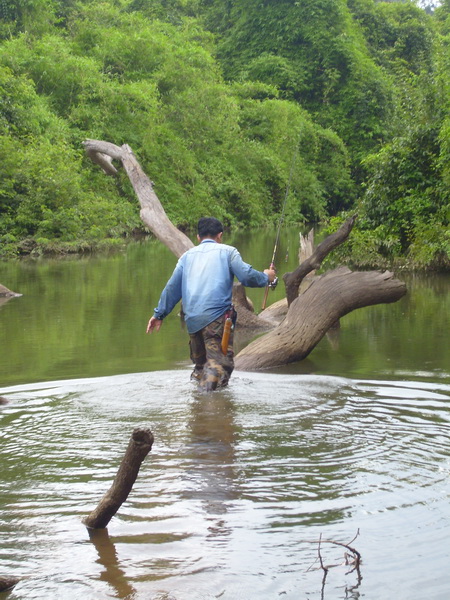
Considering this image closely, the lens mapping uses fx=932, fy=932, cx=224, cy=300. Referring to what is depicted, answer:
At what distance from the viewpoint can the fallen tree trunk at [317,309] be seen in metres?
10.2

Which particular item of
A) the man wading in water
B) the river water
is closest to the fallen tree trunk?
the river water

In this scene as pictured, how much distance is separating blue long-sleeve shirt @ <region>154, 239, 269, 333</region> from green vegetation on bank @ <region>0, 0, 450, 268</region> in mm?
3419

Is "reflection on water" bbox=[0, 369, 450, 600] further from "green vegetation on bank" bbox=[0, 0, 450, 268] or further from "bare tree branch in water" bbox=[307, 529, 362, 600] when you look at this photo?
"green vegetation on bank" bbox=[0, 0, 450, 268]

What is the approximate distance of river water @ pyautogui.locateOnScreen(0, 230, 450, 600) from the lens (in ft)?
13.2

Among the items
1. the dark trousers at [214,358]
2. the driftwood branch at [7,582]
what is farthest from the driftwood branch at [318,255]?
the driftwood branch at [7,582]

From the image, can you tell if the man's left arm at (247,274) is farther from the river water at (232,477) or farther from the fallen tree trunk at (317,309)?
the fallen tree trunk at (317,309)

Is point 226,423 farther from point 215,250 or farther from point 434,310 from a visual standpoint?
point 434,310

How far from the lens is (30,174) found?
88.6ft

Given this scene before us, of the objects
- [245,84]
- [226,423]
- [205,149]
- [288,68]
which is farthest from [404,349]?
[288,68]

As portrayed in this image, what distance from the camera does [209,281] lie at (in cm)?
807

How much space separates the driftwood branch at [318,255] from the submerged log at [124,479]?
6.82 meters

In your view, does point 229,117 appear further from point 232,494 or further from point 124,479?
point 124,479

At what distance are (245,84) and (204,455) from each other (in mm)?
44562

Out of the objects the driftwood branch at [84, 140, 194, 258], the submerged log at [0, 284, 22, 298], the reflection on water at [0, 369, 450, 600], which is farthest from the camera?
the submerged log at [0, 284, 22, 298]
